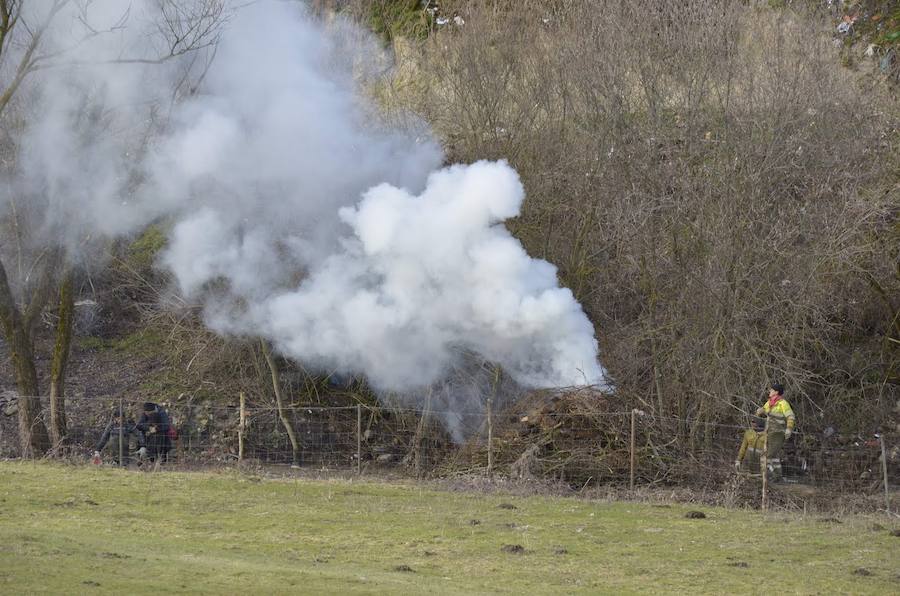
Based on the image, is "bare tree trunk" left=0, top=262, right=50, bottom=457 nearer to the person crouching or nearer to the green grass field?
the person crouching

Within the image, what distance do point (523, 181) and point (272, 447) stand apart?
7.69 m

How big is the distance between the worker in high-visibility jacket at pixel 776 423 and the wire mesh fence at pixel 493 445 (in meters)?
0.28

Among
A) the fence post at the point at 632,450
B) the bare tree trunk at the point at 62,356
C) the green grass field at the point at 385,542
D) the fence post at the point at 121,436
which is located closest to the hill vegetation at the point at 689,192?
the bare tree trunk at the point at 62,356

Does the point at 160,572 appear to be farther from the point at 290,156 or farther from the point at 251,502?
the point at 290,156

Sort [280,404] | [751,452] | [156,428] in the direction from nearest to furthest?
[751,452] < [156,428] < [280,404]

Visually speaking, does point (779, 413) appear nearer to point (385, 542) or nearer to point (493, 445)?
point (493, 445)

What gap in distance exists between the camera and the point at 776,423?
711 inches

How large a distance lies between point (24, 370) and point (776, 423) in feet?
46.4

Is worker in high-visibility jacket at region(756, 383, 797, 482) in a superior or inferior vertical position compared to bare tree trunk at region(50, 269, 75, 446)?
inferior

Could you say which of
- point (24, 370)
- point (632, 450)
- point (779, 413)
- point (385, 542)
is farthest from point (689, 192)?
point (24, 370)

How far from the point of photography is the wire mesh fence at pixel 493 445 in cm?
1870

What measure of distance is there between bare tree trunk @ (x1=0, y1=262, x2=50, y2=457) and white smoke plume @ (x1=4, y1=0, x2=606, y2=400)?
6.26 ft

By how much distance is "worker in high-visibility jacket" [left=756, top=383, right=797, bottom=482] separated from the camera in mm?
17852

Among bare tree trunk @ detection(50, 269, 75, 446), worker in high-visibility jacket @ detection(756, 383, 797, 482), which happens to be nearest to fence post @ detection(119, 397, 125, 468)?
bare tree trunk @ detection(50, 269, 75, 446)
